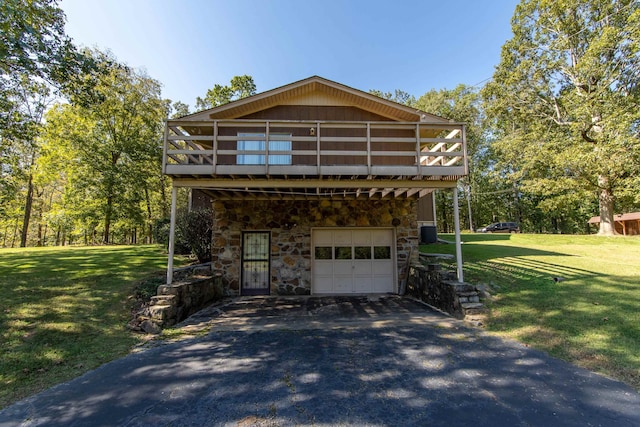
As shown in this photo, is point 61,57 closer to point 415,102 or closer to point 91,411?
point 91,411

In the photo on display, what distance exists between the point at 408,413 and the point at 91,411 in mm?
3174

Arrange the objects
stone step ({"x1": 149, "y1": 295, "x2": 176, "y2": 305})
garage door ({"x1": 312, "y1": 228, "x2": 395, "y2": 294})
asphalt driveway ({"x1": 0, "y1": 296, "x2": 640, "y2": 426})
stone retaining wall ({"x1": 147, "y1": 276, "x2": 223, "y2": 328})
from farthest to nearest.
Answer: garage door ({"x1": 312, "y1": 228, "x2": 395, "y2": 294}) → stone step ({"x1": 149, "y1": 295, "x2": 176, "y2": 305}) → stone retaining wall ({"x1": 147, "y1": 276, "x2": 223, "y2": 328}) → asphalt driveway ({"x1": 0, "y1": 296, "x2": 640, "y2": 426})

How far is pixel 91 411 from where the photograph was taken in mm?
2914

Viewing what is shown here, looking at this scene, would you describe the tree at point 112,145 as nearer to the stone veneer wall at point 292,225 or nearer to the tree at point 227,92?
the tree at point 227,92

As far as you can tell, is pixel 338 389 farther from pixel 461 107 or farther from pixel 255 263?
pixel 461 107

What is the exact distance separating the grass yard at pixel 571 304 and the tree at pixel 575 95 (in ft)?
24.6

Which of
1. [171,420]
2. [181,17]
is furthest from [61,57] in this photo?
[171,420]

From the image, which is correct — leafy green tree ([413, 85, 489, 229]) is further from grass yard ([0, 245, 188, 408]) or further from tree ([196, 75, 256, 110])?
grass yard ([0, 245, 188, 408])

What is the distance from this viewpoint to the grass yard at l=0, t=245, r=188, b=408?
3.83 meters

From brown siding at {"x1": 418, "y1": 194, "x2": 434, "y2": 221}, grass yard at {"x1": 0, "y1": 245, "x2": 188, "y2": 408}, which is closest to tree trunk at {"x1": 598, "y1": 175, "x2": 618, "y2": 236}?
brown siding at {"x1": 418, "y1": 194, "x2": 434, "y2": 221}

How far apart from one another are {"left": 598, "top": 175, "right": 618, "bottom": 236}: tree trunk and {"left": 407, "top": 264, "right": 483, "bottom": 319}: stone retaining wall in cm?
1632

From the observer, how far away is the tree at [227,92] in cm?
2177

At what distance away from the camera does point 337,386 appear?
11.1 feet

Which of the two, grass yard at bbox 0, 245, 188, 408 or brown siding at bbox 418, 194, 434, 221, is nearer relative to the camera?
grass yard at bbox 0, 245, 188, 408
